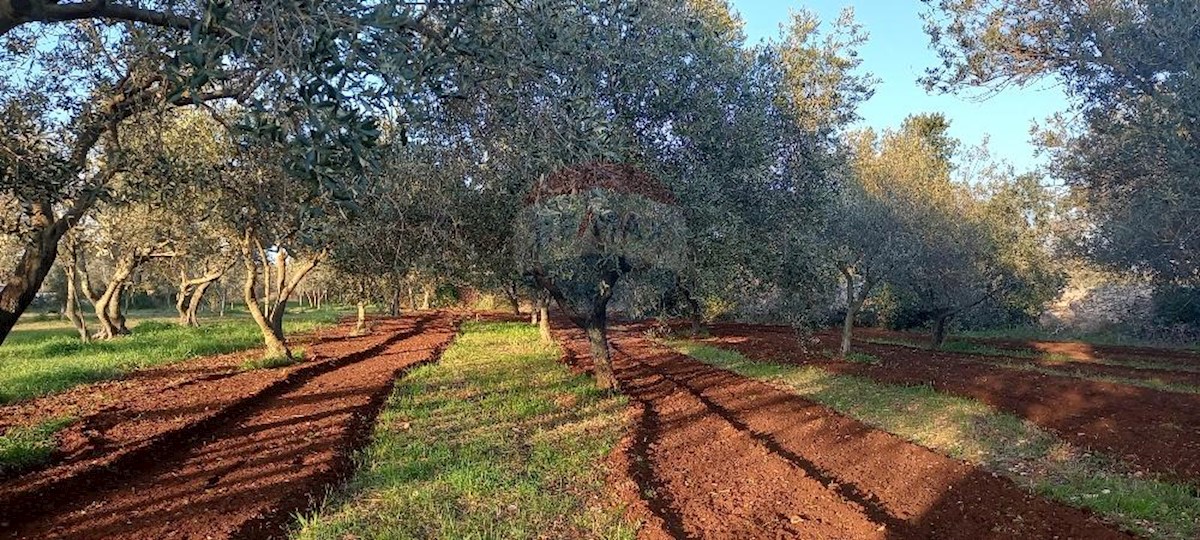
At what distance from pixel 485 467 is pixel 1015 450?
785 centimetres

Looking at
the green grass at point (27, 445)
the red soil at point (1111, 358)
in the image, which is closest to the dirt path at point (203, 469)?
→ the green grass at point (27, 445)

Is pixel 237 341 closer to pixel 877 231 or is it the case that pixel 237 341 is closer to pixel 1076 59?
pixel 877 231

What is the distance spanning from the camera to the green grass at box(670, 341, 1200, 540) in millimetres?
8695

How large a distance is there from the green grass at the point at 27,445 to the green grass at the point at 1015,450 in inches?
491

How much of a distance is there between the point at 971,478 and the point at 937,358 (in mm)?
19518

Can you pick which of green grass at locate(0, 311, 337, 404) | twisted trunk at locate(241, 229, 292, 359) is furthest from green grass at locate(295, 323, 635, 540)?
green grass at locate(0, 311, 337, 404)

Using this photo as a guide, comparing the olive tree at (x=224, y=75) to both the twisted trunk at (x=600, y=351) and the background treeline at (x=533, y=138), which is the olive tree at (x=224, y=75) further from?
the twisted trunk at (x=600, y=351)

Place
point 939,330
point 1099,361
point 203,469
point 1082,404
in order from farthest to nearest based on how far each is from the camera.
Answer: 1. point 939,330
2. point 1099,361
3. point 1082,404
4. point 203,469

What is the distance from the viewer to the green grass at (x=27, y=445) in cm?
1011

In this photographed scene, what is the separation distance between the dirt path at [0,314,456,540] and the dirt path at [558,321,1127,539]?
13.3 ft

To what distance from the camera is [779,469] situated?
401 inches

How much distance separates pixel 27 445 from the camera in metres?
10.8

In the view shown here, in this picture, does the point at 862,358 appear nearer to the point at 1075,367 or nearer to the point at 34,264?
the point at 1075,367

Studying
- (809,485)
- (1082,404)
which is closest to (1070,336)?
(1082,404)
